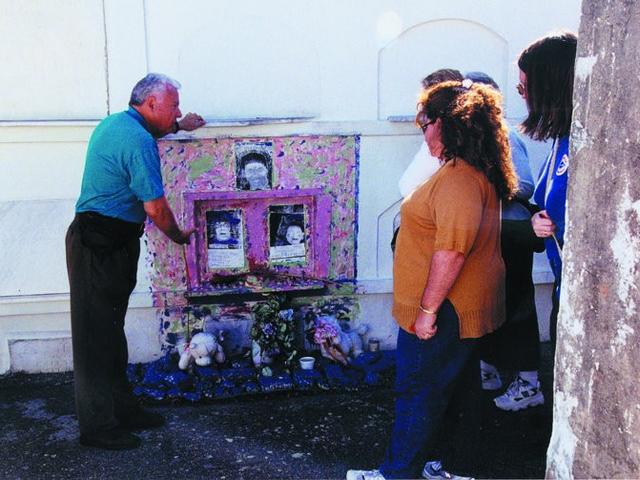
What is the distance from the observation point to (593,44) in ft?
7.57

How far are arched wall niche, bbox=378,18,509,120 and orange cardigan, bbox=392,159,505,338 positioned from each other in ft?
6.67

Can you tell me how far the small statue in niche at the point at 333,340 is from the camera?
5.18 m

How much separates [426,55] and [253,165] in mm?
1351

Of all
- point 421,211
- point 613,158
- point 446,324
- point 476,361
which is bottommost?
point 476,361

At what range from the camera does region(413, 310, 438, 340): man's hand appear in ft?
10.8

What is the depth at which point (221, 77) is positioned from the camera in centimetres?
506

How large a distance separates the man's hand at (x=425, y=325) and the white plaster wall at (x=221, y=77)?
209 centimetres

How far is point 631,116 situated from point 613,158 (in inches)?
5.2

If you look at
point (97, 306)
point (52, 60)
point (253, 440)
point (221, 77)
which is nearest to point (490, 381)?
point (253, 440)

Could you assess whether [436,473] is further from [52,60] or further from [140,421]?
[52,60]

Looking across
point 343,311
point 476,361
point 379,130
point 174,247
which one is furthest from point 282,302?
point 476,361

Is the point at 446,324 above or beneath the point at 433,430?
above

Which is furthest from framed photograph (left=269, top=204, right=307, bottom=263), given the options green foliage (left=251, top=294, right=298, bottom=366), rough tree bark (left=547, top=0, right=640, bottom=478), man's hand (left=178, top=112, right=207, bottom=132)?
rough tree bark (left=547, top=0, right=640, bottom=478)

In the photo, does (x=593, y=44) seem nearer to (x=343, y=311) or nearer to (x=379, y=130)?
(x=379, y=130)
